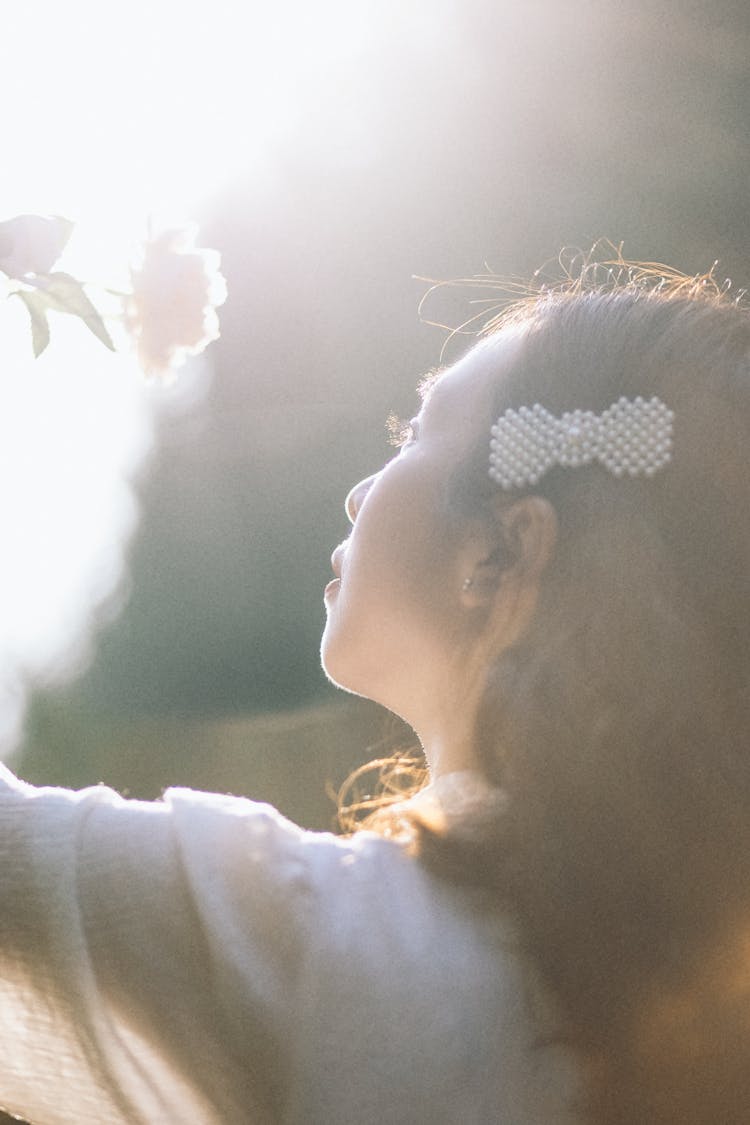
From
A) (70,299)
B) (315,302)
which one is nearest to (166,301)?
(70,299)

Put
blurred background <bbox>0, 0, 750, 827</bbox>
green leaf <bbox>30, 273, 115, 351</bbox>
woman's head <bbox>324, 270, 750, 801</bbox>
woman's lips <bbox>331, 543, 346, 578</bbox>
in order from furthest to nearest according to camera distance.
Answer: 1. blurred background <bbox>0, 0, 750, 827</bbox>
2. woman's lips <bbox>331, 543, 346, 578</bbox>
3. woman's head <bbox>324, 270, 750, 801</bbox>
4. green leaf <bbox>30, 273, 115, 351</bbox>

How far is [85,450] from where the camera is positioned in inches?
76.4

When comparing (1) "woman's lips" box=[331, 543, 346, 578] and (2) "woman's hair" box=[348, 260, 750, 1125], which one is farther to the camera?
(1) "woman's lips" box=[331, 543, 346, 578]

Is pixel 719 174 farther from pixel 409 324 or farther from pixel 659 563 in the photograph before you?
pixel 659 563

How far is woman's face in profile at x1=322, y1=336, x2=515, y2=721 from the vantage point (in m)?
0.69

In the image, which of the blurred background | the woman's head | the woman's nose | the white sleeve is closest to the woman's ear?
the woman's head

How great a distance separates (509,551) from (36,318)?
0.31 meters

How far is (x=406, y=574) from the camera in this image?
70 centimetres

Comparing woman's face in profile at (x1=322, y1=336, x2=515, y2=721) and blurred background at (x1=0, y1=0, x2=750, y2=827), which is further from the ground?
blurred background at (x1=0, y1=0, x2=750, y2=827)

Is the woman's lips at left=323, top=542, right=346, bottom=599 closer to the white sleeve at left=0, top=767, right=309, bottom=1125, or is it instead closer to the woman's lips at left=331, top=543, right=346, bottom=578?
the woman's lips at left=331, top=543, right=346, bottom=578

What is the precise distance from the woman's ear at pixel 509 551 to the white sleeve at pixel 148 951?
214 millimetres

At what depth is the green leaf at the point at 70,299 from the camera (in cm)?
48

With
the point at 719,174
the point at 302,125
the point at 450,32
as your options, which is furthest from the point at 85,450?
the point at 719,174

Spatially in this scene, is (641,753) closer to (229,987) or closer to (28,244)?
(229,987)
